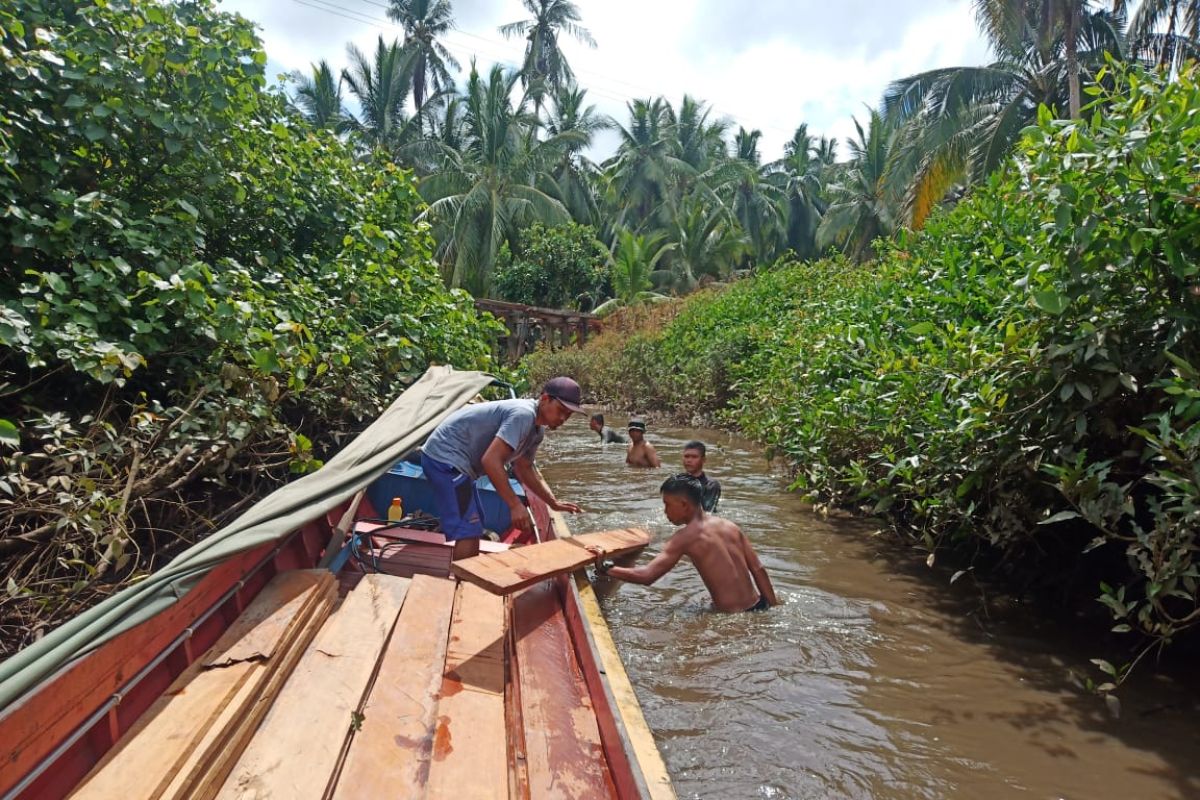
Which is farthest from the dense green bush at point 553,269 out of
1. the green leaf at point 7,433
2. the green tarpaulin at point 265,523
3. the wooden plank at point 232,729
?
the wooden plank at point 232,729

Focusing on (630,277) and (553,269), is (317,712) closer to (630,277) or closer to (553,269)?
(630,277)

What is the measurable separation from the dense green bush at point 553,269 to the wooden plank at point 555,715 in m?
22.8

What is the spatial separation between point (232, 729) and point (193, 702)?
282 mm

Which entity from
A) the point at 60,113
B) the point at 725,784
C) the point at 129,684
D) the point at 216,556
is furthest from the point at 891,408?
the point at 60,113

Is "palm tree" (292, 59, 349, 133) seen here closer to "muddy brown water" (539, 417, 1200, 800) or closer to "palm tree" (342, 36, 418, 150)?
"palm tree" (342, 36, 418, 150)

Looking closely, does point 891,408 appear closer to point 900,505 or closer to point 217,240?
point 900,505

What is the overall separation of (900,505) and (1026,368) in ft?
8.55

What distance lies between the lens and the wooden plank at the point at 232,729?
2.07 metres

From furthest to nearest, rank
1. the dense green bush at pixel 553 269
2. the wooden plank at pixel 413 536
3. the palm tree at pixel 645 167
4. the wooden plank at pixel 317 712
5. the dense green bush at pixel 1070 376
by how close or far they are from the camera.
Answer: the palm tree at pixel 645 167 < the dense green bush at pixel 553 269 < the wooden plank at pixel 413 536 < the dense green bush at pixel 1070 376 < the wooden plank at pixel 317 712

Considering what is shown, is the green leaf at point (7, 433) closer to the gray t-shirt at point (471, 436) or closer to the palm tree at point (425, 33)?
the gray t-shirt at point (471, 436)

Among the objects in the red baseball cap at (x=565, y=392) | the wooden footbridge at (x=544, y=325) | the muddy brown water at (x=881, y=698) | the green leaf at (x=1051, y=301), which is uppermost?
the wooden footbridge at (x=544, y=325)

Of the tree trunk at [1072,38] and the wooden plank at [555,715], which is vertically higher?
the tree trunk at [1072,38]

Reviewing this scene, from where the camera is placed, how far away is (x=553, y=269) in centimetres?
2592

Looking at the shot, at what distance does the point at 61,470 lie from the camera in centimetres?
373
